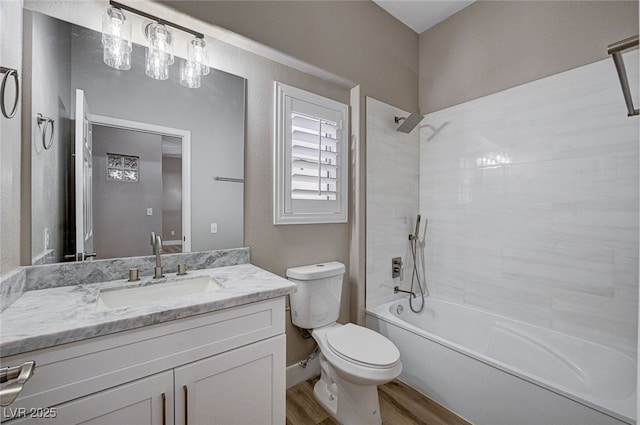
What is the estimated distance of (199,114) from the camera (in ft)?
5.19

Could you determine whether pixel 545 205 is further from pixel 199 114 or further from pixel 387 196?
pixel 199 114

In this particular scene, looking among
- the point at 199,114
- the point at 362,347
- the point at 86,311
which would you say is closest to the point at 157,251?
the point at 86,311

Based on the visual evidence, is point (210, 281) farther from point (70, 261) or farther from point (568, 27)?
point (568, 27)

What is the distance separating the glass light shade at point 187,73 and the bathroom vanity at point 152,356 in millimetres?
1075

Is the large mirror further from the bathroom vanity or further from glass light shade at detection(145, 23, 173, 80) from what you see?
the bathroom vanity

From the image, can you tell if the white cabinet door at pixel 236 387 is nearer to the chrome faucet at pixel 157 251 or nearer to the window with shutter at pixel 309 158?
the chrome faucet at pixel 157 251

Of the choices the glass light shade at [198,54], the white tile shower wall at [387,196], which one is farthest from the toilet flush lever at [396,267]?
the glass light shade at [198,54]

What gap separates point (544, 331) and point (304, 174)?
195 cm

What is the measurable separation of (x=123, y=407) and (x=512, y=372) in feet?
5.69

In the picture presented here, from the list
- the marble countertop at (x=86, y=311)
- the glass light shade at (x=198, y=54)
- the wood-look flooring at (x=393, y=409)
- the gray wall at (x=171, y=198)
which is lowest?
the wood-look flooring at (x=393, y=409)

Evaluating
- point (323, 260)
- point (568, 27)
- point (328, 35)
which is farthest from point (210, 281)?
point (568, 27)

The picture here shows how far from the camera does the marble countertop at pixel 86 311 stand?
774 millimetres

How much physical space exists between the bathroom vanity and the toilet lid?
413 mm

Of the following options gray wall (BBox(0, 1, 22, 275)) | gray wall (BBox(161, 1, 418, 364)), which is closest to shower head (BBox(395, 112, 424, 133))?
gray wall (BBox(161, 1, 418, 364))
